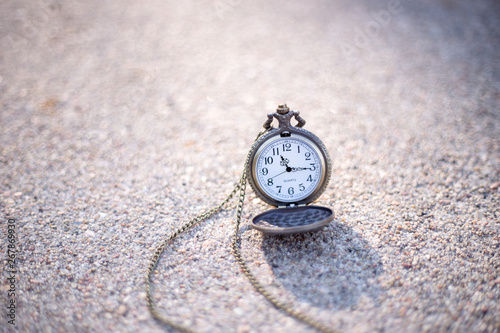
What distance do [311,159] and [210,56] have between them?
144 inches

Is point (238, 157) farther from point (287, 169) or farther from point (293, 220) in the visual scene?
point (293, 220)

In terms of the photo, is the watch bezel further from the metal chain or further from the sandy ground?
the sandy ground

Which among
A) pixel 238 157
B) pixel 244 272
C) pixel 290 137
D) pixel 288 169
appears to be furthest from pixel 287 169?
pixel 238 157

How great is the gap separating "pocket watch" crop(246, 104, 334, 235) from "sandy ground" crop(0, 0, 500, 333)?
0.25 m

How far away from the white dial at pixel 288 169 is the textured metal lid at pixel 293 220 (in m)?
0.10

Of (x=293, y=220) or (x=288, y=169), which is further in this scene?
(x=288, y=169)

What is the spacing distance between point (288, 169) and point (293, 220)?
1.13ft

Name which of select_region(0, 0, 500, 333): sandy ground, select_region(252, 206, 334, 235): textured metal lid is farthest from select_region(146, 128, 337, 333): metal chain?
select_region(252, 206, 334, 235): textured metal lid

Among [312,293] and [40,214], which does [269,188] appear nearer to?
[312,293]

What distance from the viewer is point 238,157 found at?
391 centimetres

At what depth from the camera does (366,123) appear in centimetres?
434

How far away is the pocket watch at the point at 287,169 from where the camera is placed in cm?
265

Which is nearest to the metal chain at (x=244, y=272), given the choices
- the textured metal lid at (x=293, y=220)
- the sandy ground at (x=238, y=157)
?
the sandy ground at (x=238, y=157)

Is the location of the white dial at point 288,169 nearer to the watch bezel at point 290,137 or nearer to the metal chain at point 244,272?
the watch bezel at point 290,137
